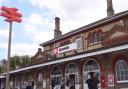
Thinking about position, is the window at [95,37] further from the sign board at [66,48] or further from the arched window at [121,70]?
the arched window at [121,70]

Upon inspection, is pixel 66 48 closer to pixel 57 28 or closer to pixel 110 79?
pixel 57 28

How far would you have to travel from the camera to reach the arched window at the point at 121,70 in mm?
19209

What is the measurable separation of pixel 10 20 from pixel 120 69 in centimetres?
1092

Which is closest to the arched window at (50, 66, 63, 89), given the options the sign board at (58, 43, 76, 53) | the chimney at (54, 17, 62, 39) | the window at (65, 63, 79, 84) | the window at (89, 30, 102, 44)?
the window at (65, 63, 79, 84)

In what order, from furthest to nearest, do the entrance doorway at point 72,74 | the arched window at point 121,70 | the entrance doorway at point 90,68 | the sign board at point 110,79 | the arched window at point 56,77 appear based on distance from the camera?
the arched window at point 56,77 → the entrance doorway at point 72,74 → the entrance doorway at point 90,68 → the sign board at point 110,79 → the arched window at point 121,70

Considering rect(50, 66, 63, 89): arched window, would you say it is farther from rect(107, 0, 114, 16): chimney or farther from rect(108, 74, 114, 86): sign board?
rect(107, 0, 114, 16): chimney

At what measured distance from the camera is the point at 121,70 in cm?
1959

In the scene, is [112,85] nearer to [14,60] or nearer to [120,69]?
[120,69]

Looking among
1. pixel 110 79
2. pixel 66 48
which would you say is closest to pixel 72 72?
pixel 66 48

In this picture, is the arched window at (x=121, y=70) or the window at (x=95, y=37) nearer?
the arched window at (x=121, y=70)

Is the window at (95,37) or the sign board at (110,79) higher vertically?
the window at (95,37)

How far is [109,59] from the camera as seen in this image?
20.4 m

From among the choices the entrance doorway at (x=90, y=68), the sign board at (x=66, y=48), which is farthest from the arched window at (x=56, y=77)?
the entrance doorway at (x=90, y=68)

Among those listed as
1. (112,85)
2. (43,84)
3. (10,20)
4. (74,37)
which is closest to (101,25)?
(74,37)
